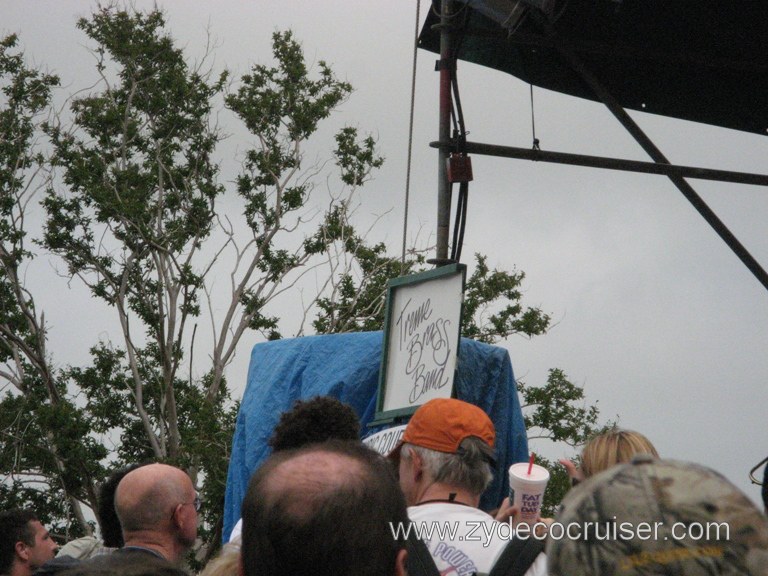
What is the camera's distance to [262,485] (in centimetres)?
165

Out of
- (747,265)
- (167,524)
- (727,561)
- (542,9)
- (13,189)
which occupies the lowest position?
(167,524)

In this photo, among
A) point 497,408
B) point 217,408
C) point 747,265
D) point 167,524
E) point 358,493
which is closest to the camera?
point 358,493

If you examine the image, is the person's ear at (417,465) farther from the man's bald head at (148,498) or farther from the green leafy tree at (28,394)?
the green leafy tree at (28,394)

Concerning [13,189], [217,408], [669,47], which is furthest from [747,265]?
[13,189]

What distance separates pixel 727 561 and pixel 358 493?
0.59 metres

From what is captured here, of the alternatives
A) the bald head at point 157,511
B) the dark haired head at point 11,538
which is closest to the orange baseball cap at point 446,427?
the bald head at point 157,511

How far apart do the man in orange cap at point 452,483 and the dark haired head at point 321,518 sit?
1209 millimetres

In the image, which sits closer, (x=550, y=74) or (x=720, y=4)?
(x=720, y=4)

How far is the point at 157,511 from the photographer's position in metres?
3.29

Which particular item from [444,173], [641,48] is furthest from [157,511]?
[641,48]

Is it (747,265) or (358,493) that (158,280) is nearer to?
(747,265)

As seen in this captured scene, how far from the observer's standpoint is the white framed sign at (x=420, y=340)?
381 centimetres

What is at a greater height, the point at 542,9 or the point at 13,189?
the point at 13,189

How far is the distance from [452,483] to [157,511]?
0.87m
